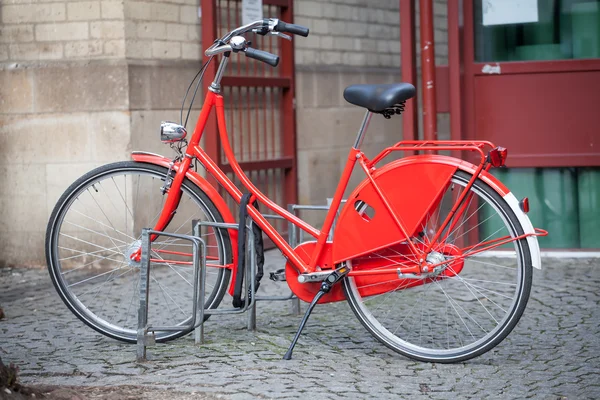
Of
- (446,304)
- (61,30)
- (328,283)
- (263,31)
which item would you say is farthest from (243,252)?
(61,30)

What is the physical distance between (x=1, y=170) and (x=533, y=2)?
406 cm

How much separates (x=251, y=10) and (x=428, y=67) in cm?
190

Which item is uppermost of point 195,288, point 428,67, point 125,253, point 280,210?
point 428,67

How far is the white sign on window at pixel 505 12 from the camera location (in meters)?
7.34

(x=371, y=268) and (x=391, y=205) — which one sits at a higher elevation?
(x=391, y=205)

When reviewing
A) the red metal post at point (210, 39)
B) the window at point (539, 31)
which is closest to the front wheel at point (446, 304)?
the window at point (539, 31)

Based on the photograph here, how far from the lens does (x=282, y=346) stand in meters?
4.91

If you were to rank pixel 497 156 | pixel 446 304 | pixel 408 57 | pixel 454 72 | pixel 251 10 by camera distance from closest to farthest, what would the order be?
pixel 497 156 < pixel 446 304 < pixel 408 57 < pixel 454 72 < pixel 251 10

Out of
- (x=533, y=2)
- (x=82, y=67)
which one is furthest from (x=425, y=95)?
(x=82, y=67)

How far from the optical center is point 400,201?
4.57 metres

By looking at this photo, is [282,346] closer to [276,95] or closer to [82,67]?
[82,67]

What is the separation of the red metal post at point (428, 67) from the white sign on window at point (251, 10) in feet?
5.94

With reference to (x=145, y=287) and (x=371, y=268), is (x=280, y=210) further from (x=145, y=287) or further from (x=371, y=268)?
(x=145, y=287)

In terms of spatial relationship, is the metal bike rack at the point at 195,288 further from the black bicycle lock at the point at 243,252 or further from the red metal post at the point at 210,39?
the red metal post at the point at 210,39
